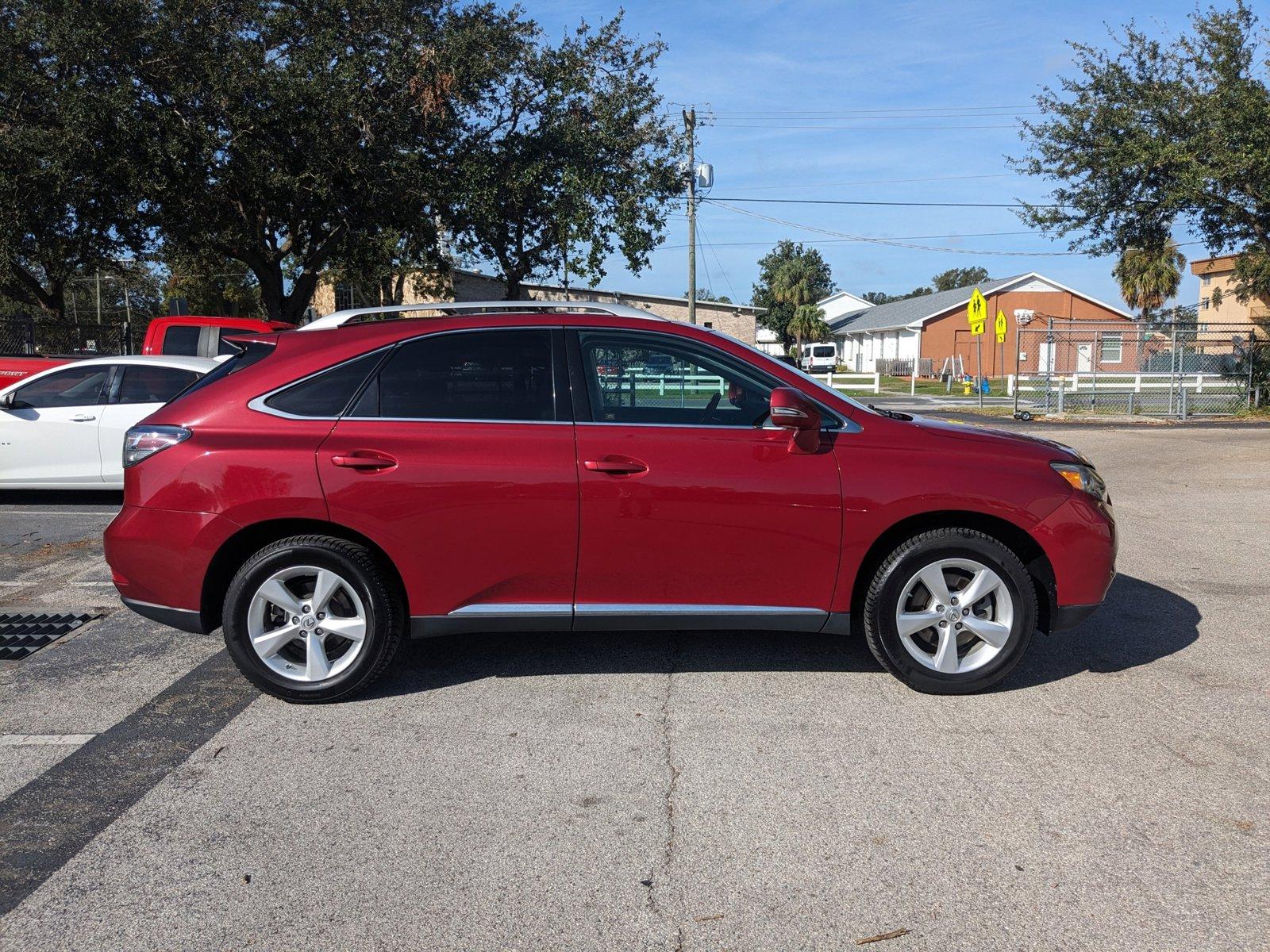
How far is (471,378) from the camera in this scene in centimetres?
489

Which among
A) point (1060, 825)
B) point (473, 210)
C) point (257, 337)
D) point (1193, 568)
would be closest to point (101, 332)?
point (473, 210)

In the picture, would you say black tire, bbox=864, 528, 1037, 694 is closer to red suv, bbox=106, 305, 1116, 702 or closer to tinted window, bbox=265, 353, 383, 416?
red suv, bbox=106, 305, 1116, 702

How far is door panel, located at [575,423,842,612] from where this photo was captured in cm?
468

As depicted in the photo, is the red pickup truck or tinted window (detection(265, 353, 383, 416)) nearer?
tinted window (detection(265, 353, 383, 416))

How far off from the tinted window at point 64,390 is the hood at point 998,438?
8.42 m

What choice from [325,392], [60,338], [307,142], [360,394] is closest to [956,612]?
[360,394]

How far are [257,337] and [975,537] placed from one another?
3552 mm

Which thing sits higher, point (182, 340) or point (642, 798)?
point (182, 340)

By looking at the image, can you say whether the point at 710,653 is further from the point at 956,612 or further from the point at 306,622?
the point at 306,622

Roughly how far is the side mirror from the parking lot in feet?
2.06

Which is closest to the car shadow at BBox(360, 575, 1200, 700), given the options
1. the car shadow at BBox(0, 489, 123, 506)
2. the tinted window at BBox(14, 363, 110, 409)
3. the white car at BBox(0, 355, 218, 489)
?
the white car at BBox(0, 355, 218, 489)

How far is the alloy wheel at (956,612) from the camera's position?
15.8ft

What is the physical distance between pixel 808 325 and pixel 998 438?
73.7m

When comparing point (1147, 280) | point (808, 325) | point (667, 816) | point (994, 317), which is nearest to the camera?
point (667, 816)
